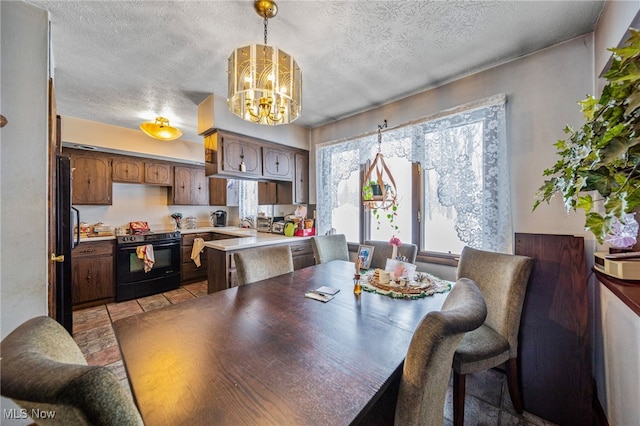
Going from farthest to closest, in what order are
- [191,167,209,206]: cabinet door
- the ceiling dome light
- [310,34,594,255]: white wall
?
[191,167,209,206]: cabinet door → the ceiling dome light → [310,34,594,255]: white wall

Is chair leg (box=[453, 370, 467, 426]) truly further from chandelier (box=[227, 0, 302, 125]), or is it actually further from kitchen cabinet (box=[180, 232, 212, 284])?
kitchen cabinet (box=[180, 232, 212, 284])

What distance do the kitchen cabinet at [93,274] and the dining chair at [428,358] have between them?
415 cm

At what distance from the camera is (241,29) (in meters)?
1.65

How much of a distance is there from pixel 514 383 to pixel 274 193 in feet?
11.3

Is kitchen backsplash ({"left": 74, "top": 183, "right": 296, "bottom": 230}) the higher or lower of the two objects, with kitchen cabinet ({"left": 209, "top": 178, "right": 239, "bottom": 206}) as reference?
lower

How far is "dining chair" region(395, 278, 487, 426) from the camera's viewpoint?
0.72 metres

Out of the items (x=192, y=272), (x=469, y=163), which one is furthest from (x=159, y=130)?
(x=469, y=163)

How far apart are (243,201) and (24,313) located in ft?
12.1

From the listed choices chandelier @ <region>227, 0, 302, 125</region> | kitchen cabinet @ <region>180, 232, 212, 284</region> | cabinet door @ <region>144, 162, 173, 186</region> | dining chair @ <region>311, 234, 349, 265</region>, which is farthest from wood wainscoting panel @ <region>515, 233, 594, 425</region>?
cabinet door @ <region>144, 162, 173, 186</region>

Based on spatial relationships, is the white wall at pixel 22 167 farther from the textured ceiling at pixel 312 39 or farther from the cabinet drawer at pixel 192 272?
the cabinet drawer at pixel 192 272

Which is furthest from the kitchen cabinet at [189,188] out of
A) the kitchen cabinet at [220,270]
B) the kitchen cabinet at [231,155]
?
the kitchen cabinet at [220,270]

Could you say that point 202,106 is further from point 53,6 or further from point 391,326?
point 391,326

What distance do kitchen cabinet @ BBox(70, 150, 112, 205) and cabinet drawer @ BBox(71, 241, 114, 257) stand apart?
25.5 inches

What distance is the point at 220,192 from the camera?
16.2 feet
